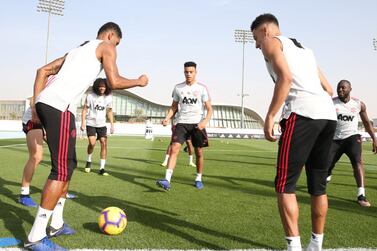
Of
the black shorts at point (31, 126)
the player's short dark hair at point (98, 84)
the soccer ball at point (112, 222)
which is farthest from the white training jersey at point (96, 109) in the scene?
the soccer ball at point (112, 222)

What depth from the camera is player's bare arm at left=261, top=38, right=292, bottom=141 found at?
10.1ft

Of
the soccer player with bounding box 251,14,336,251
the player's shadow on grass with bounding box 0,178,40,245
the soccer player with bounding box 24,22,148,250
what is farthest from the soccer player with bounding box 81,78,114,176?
the soccer player with bounding box 251,14,336,251

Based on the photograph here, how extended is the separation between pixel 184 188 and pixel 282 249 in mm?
3835

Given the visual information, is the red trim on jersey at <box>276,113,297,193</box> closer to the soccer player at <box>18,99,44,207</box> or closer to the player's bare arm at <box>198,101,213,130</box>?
the soccer player at <box>18,99,44,207</box>

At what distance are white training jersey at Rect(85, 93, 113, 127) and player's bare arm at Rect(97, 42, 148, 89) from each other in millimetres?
5825

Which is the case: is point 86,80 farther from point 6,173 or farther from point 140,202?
point 6,173

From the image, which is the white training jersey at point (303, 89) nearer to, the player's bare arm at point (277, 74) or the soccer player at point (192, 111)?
the player's bare arm at point (277, 74)

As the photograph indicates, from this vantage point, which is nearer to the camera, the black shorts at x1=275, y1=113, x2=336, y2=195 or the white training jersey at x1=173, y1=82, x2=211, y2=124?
the black shorts at x1=275, y1=113, x2=336, y2=195

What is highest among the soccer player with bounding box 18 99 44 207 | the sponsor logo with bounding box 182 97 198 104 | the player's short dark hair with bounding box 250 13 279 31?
the player's short dark hair with bounding box 250 13 279 31

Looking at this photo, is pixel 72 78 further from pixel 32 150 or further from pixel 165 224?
pixel 32 150

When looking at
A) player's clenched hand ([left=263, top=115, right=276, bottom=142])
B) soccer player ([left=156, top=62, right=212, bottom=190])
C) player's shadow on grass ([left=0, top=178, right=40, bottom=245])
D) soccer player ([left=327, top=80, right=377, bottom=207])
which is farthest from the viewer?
soccer player ([left=156, top=62, right=212, bottom=190])

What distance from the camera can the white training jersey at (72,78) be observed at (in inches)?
145

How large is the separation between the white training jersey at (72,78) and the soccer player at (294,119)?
1637mm

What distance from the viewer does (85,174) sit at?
9055mm
